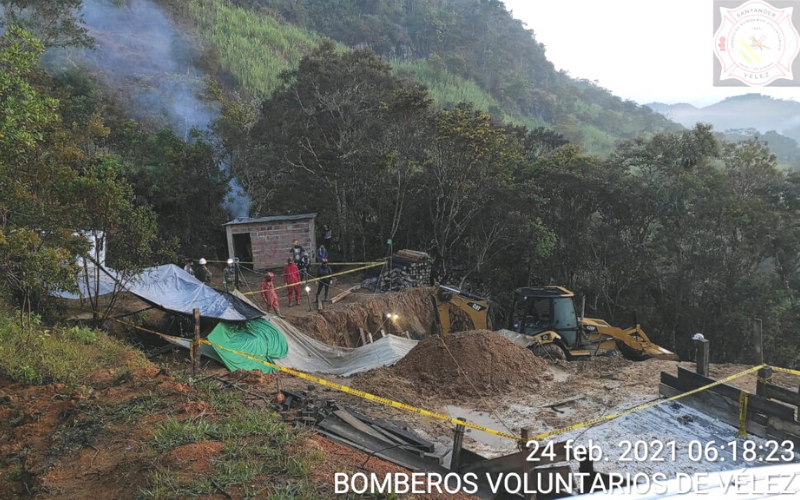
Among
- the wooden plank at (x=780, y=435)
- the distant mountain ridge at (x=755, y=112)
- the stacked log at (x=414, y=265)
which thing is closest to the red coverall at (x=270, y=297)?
the stacked log at (x=414, y=265)

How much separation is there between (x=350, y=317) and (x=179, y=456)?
9.44 m

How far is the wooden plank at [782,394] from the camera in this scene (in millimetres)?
5684

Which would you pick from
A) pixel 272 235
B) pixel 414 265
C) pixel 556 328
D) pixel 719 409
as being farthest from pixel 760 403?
pixel 272 235

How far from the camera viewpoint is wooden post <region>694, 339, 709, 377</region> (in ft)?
21.9

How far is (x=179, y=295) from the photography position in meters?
10.6

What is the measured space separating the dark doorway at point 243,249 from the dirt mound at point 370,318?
6.53 metres

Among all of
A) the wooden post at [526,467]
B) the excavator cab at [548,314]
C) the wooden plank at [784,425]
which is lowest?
the excavator cab at [548,314]

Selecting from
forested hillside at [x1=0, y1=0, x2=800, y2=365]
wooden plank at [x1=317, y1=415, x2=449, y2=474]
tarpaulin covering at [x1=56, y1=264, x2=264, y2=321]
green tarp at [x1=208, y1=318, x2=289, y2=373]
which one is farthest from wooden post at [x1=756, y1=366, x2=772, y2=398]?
forested hillside at [x1=0, y1=0, x2=800, y2=365]

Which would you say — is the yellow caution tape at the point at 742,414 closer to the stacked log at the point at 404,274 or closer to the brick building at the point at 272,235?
the stacked log at the point at 404,274

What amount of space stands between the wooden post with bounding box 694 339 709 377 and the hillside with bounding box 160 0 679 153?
122 feet

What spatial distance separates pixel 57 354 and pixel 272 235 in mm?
10850

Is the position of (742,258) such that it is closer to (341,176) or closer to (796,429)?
(796,429)

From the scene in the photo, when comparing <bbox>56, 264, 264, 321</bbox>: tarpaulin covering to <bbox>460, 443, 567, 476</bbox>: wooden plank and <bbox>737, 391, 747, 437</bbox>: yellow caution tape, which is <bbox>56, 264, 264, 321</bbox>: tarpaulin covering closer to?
<bbox>460, 443, 567, 476</bbox>: wooden plank

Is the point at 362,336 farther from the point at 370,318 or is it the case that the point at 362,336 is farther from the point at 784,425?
the point at 784,425
